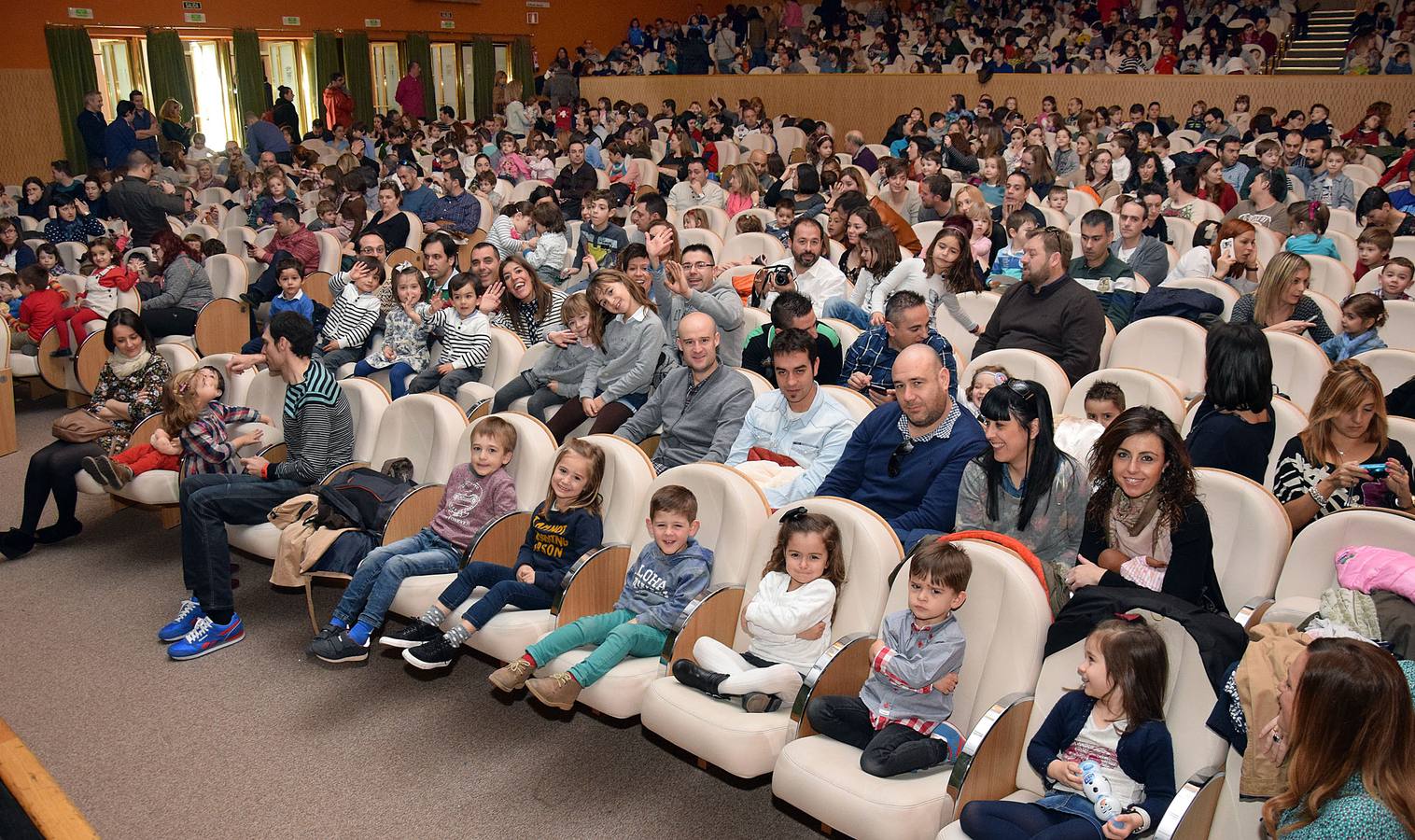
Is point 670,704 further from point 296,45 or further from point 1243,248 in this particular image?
point 296,45

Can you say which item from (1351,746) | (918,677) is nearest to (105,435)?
(918,677)

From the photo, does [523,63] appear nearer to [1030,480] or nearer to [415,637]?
[415,637]

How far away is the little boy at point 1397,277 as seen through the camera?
541cm

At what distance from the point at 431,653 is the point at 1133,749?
221 centimetres

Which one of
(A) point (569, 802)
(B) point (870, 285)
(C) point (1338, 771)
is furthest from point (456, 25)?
(C) point (1338, 771)

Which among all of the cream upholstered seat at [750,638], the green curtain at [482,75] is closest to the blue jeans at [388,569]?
the cream upholstered seat at [750,638]

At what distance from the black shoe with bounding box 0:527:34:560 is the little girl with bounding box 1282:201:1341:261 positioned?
688 cm

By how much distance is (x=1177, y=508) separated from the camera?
9.61ft

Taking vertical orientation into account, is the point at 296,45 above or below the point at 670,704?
above

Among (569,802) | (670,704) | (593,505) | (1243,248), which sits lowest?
(569,802)

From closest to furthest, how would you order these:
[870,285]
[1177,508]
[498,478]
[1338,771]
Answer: [1338,771], [1177,508], [498,478], [870,285]

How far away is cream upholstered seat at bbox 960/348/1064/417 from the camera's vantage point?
4395 millimetres

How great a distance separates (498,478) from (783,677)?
60.0 inches

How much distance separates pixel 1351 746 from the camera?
2.09 metres
